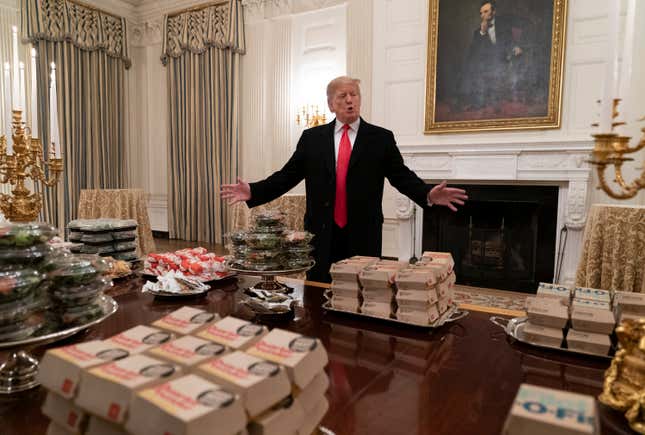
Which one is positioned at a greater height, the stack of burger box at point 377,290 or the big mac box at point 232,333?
the big mac box at point 232,333

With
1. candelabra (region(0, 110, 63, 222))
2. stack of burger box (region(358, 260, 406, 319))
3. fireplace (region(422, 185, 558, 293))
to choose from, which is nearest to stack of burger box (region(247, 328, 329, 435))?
stack of burger box (region(358, 260, 406, 319))

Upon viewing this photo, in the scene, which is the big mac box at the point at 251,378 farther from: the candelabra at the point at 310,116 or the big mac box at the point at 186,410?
the candelabra at the point at 310,116

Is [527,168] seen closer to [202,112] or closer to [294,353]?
[294,353]

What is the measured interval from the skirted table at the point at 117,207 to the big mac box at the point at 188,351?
4.32 metres

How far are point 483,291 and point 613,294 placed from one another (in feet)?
11.3

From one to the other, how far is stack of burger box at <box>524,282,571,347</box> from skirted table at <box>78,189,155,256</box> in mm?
4271

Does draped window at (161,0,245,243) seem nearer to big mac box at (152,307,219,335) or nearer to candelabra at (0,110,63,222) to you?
candelabra at (0,110,63,222)

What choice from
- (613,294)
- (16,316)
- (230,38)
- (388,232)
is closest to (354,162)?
(613,294)

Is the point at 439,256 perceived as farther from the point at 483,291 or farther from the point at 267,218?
the point at 483,291

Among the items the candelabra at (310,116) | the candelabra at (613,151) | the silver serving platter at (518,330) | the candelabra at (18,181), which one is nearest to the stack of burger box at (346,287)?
the silver serving platter at (518,330)

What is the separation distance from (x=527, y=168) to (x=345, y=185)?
2933 millimetres

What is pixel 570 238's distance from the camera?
415 centimetres

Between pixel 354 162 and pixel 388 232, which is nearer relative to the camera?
pixel 354 162

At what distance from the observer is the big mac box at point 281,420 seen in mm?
481
